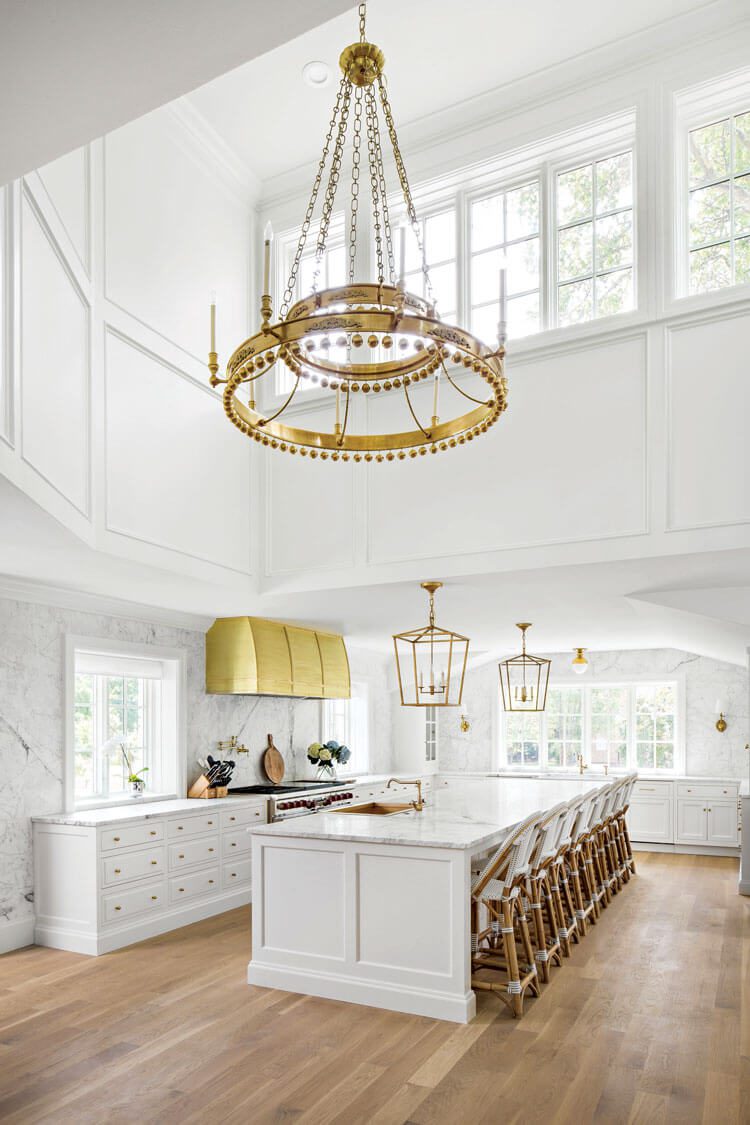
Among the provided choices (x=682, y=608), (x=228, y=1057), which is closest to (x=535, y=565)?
(x=682, y=608)

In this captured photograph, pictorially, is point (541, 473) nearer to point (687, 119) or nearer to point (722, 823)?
point (687, 119)

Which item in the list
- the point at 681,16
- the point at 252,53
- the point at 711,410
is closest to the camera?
the point at 252,53

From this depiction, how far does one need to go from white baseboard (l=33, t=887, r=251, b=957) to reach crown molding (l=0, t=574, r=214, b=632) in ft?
7.06

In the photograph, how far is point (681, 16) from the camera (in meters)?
5.78

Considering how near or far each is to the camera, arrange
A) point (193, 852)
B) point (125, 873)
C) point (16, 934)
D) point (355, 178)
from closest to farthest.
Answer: point (355, 178) < point (16, 934) < point (125, 873) < point (193, 852)

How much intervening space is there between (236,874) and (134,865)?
135 centimetres

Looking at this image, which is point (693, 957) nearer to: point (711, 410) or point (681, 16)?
point (711, 410)

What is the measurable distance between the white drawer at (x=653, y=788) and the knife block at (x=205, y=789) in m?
5.15

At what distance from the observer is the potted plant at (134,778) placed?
22.2 ft

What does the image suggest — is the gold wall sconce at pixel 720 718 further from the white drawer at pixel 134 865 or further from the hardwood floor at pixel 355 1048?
the white drawer at pixel 134 865

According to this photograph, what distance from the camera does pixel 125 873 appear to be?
231 inches

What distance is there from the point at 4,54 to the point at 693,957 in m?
5.83

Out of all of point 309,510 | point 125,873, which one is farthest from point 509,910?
point 309,510

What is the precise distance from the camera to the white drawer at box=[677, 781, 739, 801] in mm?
9742
